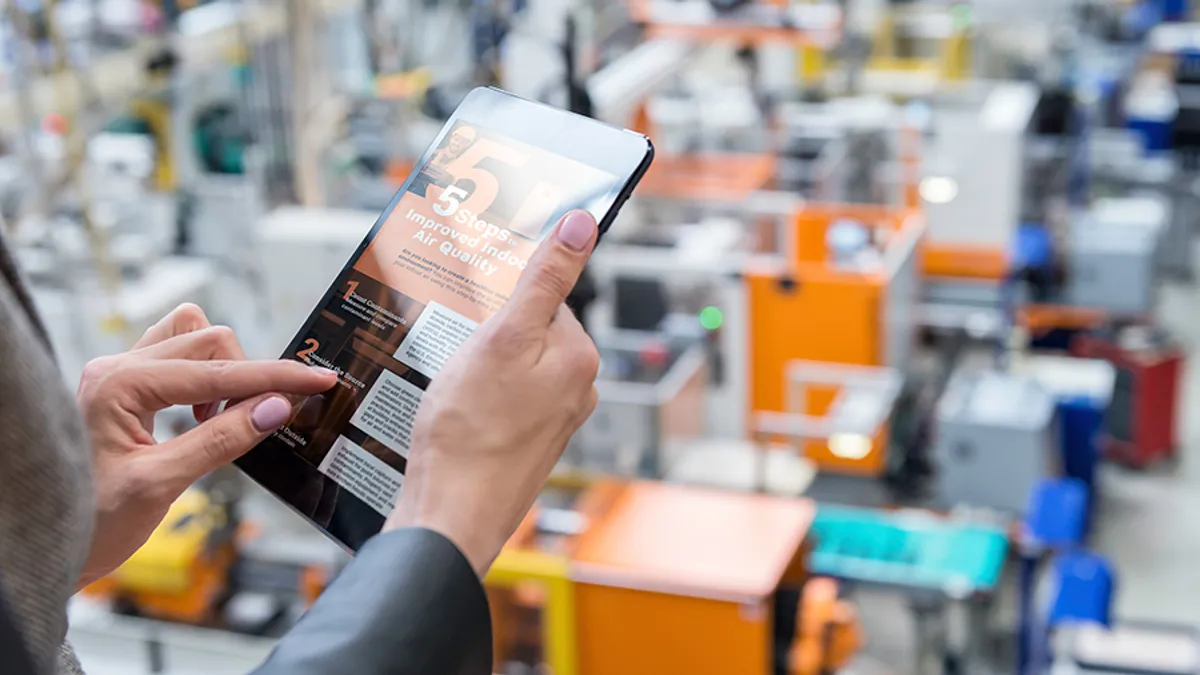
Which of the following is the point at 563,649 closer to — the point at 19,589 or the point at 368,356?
the point at 368,356

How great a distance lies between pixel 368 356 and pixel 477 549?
33 centimetres

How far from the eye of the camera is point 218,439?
3.71 ft

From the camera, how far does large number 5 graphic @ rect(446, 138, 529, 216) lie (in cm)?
122

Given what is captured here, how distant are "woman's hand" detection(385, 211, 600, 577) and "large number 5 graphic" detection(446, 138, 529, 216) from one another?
8.1 inches

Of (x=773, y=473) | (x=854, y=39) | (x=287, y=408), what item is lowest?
(x=773, y=473)

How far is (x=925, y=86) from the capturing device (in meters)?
12.7


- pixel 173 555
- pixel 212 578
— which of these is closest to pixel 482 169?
pixel 173 555

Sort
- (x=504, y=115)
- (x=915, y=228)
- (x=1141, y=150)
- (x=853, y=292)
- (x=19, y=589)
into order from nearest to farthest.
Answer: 1. (x=19, y=589)
2. (x=504, y=115)
3. (x=853, y=292)
4. (x=915, y=228)
5. (x=1141, y=150)

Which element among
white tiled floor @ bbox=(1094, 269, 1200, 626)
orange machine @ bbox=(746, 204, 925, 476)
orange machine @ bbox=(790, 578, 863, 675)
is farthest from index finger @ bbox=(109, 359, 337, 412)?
orange machine @ bbox=(746, 204, 925, 476)

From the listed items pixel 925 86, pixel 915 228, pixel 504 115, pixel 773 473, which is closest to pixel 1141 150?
pixel 925 86

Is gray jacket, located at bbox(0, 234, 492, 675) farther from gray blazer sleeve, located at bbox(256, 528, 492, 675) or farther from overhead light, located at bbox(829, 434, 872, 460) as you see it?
overhead light, located at bbox(829, 434, 872, 460)

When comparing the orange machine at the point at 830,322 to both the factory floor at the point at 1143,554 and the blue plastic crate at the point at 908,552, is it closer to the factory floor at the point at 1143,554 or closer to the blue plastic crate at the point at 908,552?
the factory floor at the point at 1143,554

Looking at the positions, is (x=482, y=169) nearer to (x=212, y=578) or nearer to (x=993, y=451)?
(x=212, y=578)

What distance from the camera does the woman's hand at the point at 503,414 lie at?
2.94ft
